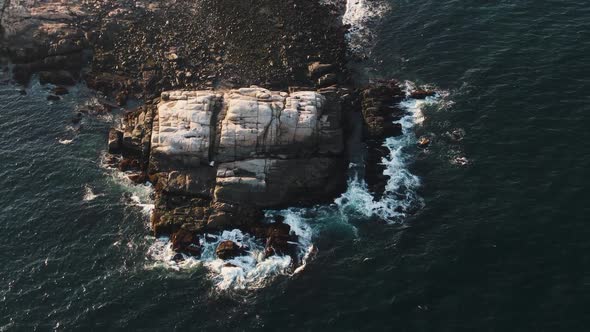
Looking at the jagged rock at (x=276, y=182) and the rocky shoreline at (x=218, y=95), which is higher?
the rocky shoreline at (x=218, y=95)

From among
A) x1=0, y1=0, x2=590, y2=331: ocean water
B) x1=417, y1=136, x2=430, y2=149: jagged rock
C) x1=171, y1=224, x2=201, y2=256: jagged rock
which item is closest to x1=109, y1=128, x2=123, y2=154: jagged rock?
x1=0, y1=0, x2=590, y2=331: ocean water

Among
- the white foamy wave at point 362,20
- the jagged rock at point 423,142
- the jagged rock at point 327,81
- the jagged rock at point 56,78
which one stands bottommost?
the jagged rock at point 423,142

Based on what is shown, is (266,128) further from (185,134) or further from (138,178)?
(138,178)

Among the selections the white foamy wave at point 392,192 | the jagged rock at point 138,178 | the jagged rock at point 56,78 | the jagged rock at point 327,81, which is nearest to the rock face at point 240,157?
the jagged rock at point 138,178

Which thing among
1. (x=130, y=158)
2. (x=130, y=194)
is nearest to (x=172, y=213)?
(x=130, y=194)

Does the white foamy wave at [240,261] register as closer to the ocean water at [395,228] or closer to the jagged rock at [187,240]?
the ocean water at [395,228]

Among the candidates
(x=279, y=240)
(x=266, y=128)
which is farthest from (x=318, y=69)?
(x=279, y=240)

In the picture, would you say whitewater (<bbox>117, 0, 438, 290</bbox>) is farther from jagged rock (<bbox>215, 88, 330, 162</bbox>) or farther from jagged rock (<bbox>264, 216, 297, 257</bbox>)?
jagged rock (<bbox>215, 88, 330, 162</bbox>)
